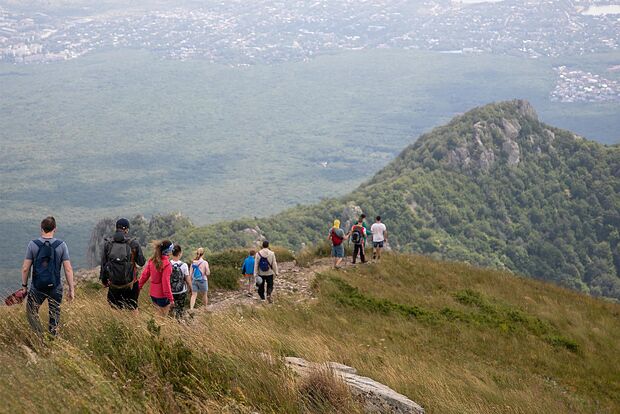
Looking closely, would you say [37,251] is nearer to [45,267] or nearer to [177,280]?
[45,267]

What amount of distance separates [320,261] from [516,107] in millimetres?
86302

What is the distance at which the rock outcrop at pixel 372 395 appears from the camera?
24.2ft

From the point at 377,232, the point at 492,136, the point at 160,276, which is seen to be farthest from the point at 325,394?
the point at 492,136

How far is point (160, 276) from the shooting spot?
36.1 feet

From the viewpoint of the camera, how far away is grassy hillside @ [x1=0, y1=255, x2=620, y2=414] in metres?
6.43

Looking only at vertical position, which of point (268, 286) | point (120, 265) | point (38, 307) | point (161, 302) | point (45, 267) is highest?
point (45, 267)

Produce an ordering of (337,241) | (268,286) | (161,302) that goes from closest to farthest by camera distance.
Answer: (161,302) → (268,286) → (337,241)

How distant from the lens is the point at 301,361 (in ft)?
26.7

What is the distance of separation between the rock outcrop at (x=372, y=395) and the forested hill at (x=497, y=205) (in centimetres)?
5121

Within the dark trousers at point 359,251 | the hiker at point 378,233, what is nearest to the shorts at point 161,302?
the dark trousers at point 359,251

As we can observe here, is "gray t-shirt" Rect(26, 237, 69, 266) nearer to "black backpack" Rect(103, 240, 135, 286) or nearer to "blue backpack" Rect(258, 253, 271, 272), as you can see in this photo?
"black backpack" Rect(103, 240, 135, 286)

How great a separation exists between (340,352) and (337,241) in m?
10.6

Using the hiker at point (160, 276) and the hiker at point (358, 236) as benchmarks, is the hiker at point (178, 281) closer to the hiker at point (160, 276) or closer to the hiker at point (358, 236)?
the hiker at point (160, 276)

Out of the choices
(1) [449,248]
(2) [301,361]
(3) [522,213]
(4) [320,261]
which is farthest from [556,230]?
(2) [301,361]
